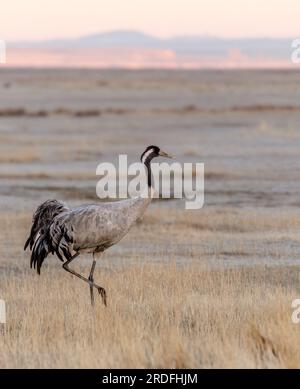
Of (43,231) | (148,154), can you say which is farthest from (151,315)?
(148,154)

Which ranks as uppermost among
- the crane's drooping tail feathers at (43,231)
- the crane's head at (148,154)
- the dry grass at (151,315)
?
the crane's head at (148,154)

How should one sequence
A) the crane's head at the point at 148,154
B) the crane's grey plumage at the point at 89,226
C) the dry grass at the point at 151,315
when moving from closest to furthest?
1. the dry grass at the point at 151,315
2. the crane's grey plumage at the point at 89,226
3. the crane's head at the point at 148,154

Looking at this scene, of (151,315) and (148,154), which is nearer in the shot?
(151,315)

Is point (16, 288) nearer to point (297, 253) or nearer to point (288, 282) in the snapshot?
point (288, 282)

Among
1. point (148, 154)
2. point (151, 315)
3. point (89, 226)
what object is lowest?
point (151, 315)

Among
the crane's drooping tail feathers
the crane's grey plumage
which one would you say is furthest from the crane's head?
the crane's drooping tail feathers

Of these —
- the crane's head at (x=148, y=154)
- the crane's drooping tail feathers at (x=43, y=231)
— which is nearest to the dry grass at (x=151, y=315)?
the crane's drooping tail feathers at (x=43, y=231)

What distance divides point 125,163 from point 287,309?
1770 centimetres

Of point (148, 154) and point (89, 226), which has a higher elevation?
point (148, 154)

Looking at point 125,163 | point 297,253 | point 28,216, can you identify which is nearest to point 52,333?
point 297,253

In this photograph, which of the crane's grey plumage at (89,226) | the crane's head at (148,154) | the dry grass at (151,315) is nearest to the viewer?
the dry grass at (151,315)

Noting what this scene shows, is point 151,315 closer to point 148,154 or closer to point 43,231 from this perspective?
point 43,231

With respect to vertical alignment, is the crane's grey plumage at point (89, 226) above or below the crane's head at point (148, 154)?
below

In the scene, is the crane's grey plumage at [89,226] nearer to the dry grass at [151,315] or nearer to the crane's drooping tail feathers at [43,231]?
the crane's drooping tail feathers at [43,231]
